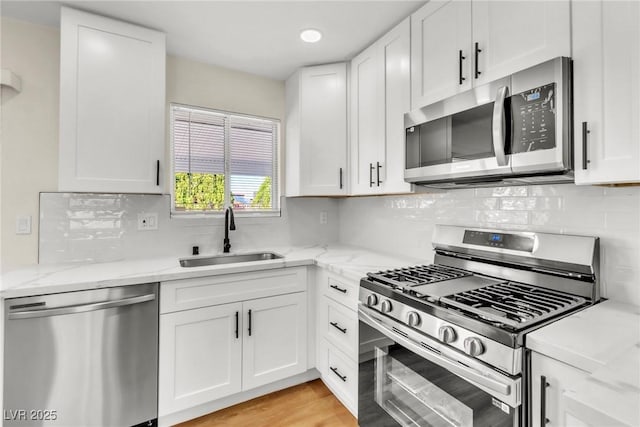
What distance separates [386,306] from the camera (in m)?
1.47

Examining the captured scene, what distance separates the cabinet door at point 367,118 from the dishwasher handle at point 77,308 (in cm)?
154

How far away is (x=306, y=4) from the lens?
5.84 feet

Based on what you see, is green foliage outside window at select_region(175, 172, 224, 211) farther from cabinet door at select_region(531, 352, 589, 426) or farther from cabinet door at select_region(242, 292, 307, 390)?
cabinet door at select_region(531, 352, 589, 426)

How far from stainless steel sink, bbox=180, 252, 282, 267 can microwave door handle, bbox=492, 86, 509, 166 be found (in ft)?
5.37

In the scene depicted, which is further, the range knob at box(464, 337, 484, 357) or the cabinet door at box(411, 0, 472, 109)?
the cabinet door at box(411, 0, 472, 109)

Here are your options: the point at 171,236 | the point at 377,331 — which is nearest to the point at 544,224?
the point at 377,331

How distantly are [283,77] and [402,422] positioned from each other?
2.64 meters

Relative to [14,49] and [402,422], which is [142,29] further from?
[402,422]

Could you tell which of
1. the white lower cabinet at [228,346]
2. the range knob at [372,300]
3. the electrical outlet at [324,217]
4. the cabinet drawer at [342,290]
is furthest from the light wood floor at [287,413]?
the electrical outlet at [324,217]

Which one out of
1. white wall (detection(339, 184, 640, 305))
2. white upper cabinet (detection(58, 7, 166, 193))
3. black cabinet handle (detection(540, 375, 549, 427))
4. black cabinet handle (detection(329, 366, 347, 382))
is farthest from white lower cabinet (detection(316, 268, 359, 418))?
white upper cabinet (detection(58, 7, 166, 193))

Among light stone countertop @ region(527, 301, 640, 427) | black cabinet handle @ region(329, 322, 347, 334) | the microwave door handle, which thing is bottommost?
black cabinet handle @ region(329, 322, 347, 334)

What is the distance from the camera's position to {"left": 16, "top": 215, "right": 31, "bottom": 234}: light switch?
1.93 m

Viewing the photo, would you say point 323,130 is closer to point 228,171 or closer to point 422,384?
point 228,171

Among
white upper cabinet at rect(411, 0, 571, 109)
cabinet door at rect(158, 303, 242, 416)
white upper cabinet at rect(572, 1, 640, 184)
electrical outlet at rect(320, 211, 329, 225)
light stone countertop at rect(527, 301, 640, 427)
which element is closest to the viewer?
light stone countertop at rect(527, 301, 640, 427)
